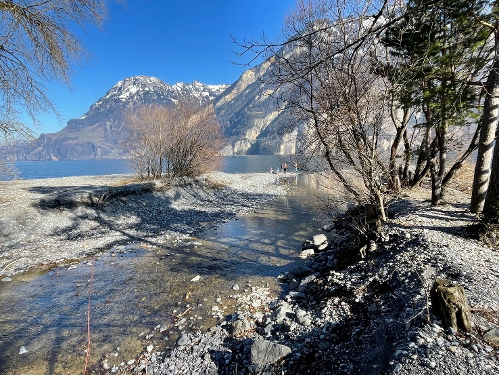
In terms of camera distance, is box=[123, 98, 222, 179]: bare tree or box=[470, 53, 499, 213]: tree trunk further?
box=[123, 98, 222, 179]: bare tree

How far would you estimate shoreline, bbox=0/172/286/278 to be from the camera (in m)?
12.2

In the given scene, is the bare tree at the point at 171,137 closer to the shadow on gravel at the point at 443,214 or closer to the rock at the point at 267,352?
the shadow on gravel at the point at 443,214

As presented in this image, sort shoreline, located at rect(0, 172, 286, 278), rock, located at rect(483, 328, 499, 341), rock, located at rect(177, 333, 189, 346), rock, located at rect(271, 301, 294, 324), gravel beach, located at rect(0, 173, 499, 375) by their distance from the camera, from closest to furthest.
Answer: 1. rock, located at rect(483, 328, 499, 341)
2. gravel beach, located at rect(0, 173, 499, 375)
3. rock, located at rect(177, 333, 189, 346)
4. rock, located at rect(271, 301, 294, 324)
5. shoreline, located at rect(0, 172, 286, 278)

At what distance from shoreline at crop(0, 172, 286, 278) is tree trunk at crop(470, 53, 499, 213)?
13.3 m

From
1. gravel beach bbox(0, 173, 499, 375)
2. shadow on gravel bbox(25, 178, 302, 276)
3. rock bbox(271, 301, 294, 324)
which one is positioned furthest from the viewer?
shadow on gravel bbox(25, 178, 302, 276)

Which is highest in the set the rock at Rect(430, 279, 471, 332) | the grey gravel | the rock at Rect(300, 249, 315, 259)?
the rock at Rect(430, 279, 471, 332)

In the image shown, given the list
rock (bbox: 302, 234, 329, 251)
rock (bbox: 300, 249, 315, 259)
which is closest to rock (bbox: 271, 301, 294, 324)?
rock (bbox: 300, 249, 315, 259)

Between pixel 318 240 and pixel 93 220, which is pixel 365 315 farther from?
pixel 93 220

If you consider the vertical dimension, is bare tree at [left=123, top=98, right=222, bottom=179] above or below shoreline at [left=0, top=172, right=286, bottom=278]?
above

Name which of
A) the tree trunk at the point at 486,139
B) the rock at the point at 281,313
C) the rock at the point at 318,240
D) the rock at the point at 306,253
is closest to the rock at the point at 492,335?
the rock at the point at 281,313

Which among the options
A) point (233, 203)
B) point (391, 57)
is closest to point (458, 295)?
point (391, 57)

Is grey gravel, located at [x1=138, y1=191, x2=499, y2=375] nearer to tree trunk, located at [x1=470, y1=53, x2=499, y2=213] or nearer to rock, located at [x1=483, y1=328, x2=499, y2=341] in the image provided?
rock, located at [x1=483, y1=328, x2=499, y2=341]

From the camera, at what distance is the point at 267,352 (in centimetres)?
471

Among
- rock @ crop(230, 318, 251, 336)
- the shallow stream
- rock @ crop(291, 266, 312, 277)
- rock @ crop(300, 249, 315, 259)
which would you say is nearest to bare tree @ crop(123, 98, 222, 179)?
the shallow stream
